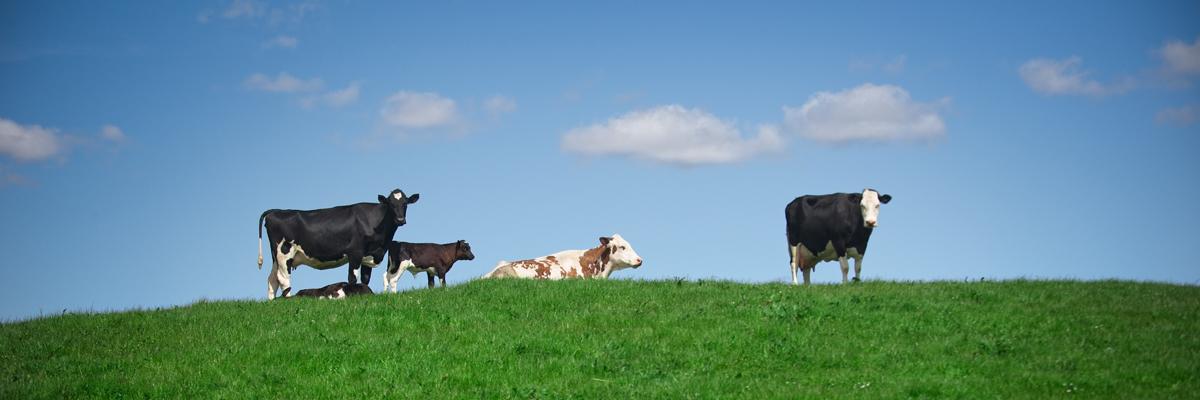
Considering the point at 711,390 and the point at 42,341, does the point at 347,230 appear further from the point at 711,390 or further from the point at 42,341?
the point at 711,390

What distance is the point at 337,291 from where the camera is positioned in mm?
27641

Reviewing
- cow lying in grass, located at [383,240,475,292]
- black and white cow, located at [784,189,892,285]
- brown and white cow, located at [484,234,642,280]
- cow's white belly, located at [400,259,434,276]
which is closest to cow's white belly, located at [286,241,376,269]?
cow lying in grass, located at [383,240,475,292]

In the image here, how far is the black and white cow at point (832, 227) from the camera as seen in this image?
1198 inches

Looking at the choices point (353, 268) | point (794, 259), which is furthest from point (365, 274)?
point (794, 259)

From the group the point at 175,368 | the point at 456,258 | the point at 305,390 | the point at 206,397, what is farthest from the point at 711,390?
the point at 456,258

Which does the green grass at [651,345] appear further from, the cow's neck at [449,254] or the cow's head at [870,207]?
the cow's neck at [449,254]

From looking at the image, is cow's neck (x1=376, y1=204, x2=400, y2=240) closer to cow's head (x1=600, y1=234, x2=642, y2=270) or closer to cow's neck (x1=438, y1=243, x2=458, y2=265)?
cow's neck (x1=438, y1=243, x2=458, y2=265)

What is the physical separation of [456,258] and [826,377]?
61.0 feet

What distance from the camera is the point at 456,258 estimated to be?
112ft

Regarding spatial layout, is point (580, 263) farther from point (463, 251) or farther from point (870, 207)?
point (870, 207)

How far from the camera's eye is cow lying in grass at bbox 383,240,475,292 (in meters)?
32.2

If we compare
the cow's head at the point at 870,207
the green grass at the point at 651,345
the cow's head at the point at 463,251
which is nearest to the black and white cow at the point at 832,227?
the cow's head at the point at 870,207

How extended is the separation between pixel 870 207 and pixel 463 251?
1178 centimetres

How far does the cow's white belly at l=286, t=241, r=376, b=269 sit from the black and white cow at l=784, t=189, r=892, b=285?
36.1 feet
